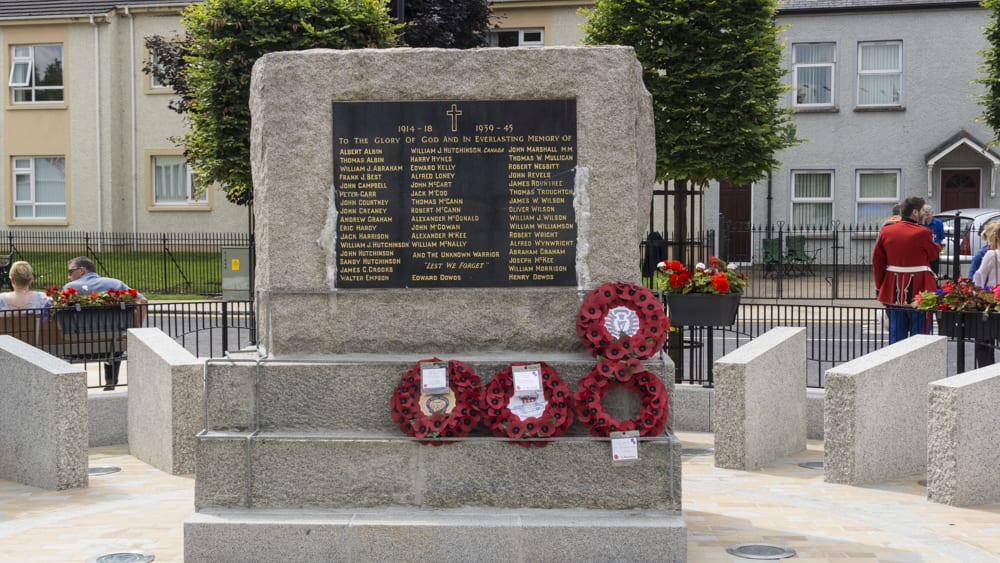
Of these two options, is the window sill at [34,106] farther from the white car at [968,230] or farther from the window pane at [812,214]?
the white car at [968,230]

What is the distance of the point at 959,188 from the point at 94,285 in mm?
25424

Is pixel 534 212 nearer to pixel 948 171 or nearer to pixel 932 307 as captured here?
pixel 932 307

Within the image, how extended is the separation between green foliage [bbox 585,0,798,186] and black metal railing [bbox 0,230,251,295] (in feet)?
47.2

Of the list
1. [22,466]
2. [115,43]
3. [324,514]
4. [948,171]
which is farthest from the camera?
[115,43]

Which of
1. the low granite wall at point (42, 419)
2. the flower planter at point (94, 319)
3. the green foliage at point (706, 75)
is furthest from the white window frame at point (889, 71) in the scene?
the low granite wall at point (42, 419)

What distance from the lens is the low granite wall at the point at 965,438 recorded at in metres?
7.80

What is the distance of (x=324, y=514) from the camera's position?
263 inches

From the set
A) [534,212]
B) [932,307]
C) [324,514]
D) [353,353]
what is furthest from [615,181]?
[932,307]

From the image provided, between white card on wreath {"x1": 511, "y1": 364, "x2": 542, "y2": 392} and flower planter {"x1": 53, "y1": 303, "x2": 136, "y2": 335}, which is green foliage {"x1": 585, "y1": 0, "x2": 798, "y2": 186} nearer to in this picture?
flower planter {"x1": 53, "y1": 303, "x2": 136, "y2": 335}

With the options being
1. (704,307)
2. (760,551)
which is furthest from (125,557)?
(704,307)

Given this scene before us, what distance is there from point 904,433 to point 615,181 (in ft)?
12.1

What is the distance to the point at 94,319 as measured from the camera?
11.2 m

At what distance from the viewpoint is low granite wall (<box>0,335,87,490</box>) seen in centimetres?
858

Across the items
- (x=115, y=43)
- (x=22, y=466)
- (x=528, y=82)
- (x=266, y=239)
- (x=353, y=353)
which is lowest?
(x=22, y=466)
